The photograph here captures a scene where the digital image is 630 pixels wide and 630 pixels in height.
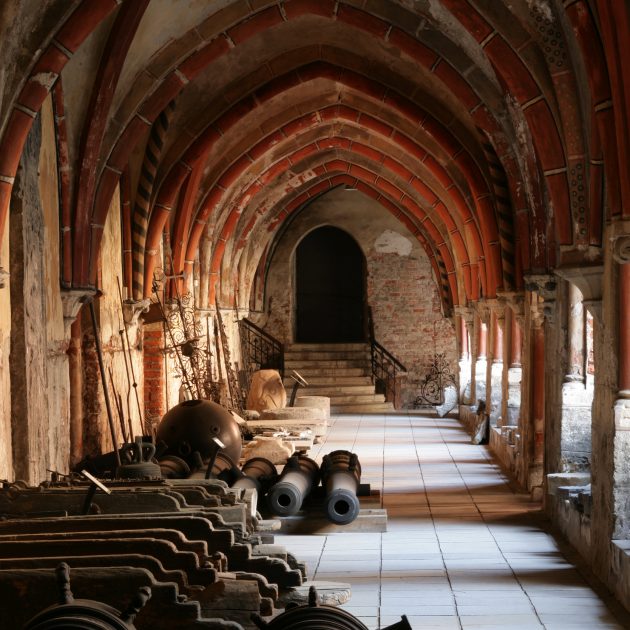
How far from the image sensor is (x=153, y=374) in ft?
47.2

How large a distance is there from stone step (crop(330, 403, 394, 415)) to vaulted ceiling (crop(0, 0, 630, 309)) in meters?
4.04

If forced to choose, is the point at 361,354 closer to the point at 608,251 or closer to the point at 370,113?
the point at 370,113

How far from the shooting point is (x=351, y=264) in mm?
26828

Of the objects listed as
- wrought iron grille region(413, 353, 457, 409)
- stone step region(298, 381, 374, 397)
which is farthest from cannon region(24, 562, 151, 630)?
wrought iron grille region(413, 353, 457, 409)

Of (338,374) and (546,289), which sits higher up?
(546,289)

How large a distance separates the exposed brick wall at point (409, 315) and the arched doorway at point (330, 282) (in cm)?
134

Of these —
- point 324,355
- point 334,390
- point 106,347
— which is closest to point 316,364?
point 324,355

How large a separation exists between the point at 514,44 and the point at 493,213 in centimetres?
517

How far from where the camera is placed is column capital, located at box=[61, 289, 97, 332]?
969cm

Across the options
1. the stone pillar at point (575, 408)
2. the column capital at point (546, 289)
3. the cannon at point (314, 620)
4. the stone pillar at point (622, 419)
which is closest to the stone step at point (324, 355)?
the column capital at point (546, 289)

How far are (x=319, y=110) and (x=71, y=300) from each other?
287 inches

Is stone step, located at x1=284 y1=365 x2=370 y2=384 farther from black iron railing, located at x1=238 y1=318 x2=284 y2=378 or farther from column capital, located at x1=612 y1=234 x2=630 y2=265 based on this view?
column capital, located at x1=612 y1=234 x2=630 y2=265

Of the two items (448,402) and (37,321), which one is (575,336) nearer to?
(37,321)

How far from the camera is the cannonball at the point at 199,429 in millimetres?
9562
